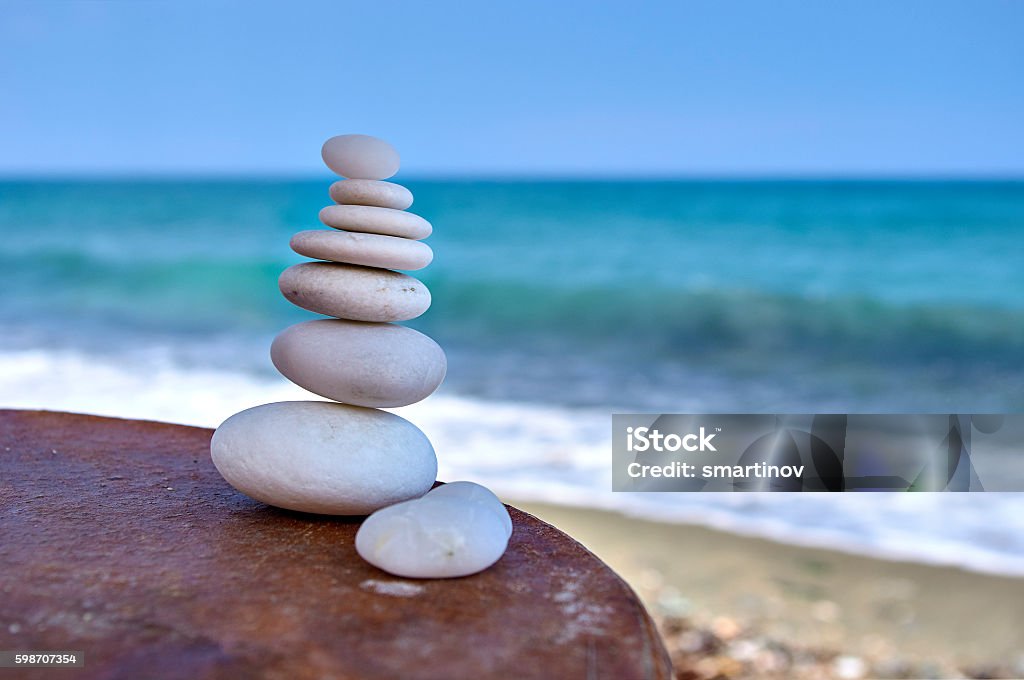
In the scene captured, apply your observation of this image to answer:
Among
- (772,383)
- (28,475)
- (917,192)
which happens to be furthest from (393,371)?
(917,192)

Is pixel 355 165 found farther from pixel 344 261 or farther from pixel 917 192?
pixel 917 192

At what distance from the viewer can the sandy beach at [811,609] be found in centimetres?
278

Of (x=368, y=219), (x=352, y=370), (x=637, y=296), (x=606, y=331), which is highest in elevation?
(x=368, y=219)

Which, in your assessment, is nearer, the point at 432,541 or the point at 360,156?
the point at 432,541

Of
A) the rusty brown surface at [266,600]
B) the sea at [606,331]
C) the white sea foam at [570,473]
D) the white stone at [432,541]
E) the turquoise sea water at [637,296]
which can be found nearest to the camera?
the rusty brown surface at [266,600]

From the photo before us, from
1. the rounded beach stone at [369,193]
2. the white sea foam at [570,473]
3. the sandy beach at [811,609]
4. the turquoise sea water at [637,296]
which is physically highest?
the rounded beach stone at [369,193]

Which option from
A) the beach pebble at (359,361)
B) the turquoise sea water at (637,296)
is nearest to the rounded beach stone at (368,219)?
the beach pebble at (359,361)

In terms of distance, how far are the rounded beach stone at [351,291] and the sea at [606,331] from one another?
8.63ft

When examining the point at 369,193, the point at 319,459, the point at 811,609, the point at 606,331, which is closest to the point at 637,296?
the point at 606,331

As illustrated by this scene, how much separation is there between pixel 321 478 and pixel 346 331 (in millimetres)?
244

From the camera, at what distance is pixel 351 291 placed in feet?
4.53

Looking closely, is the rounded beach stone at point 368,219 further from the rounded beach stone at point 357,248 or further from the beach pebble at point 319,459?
the beach pebble at point 319,459

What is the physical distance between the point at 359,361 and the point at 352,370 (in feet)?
0.06

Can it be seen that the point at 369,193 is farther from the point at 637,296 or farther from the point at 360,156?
the point at 637,296
